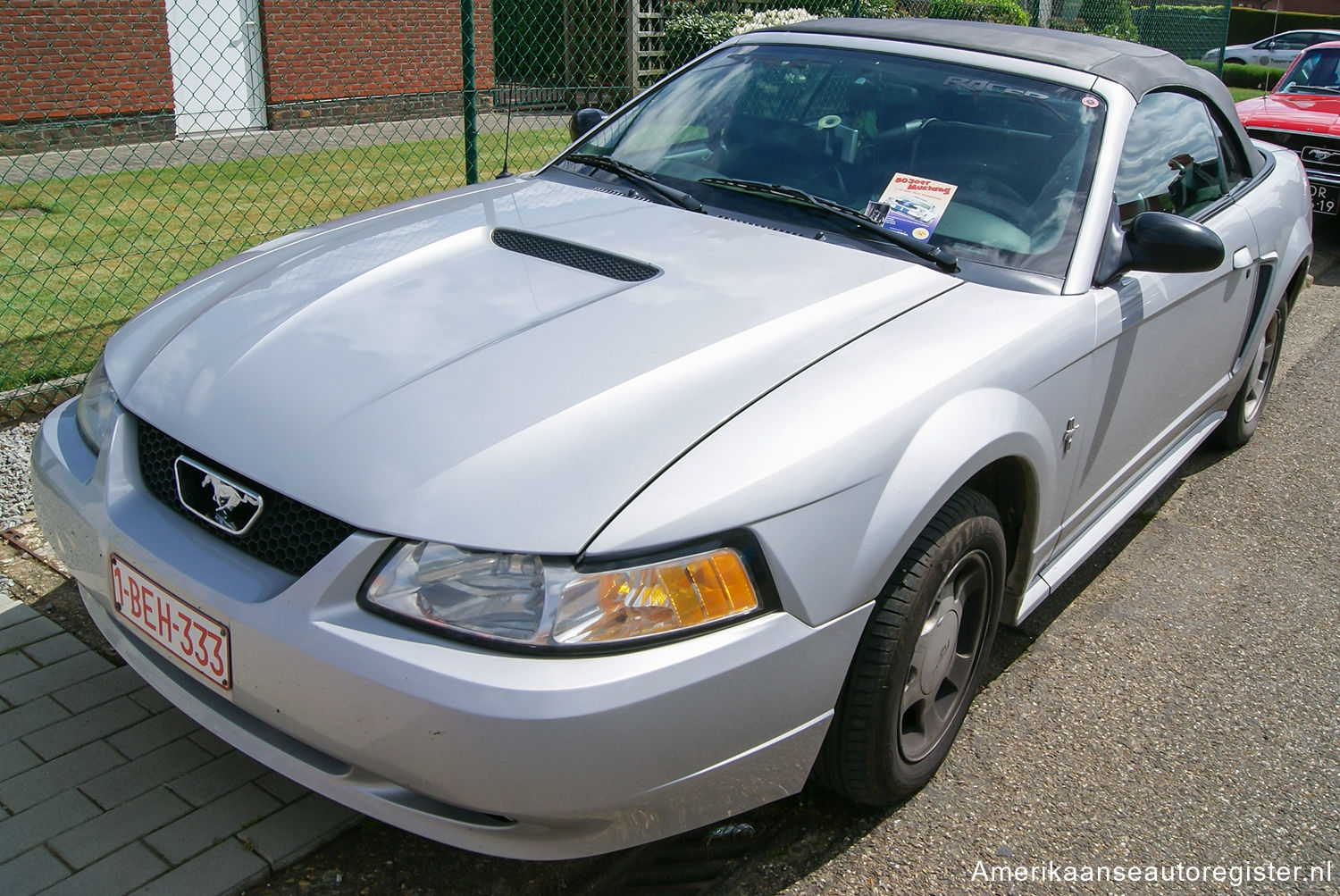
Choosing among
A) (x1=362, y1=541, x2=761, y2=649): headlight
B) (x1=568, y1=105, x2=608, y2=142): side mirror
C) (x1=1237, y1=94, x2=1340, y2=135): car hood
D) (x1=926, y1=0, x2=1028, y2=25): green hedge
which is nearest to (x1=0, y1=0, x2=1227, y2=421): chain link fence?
(x1=926, y1=0, x2=1028, y2=25): green hedge

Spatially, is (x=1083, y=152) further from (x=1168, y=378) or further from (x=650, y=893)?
(x=650, y=893)

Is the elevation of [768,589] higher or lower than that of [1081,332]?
lower

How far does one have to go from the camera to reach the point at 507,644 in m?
1.84

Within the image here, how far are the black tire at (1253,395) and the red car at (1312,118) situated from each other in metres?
4.28

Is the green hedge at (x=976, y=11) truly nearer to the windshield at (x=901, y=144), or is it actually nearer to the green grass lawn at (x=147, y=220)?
the green grass lawn at (x=147, y=220)

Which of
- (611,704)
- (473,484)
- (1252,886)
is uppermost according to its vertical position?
(473,484)

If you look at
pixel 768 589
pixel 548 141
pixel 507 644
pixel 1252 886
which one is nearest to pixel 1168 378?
pixel 1252 886

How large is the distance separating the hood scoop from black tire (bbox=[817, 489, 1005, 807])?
93cm

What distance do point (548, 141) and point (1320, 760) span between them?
23.1ft

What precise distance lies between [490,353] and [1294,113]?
8805mm

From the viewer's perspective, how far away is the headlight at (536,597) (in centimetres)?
185

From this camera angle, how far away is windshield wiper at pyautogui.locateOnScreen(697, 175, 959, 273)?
2816 mm

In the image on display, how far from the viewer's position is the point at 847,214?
2.96 m

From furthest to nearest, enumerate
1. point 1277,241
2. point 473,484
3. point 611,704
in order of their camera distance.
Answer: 1. point 1277,241
2. point 473,484
3. point 611,704
